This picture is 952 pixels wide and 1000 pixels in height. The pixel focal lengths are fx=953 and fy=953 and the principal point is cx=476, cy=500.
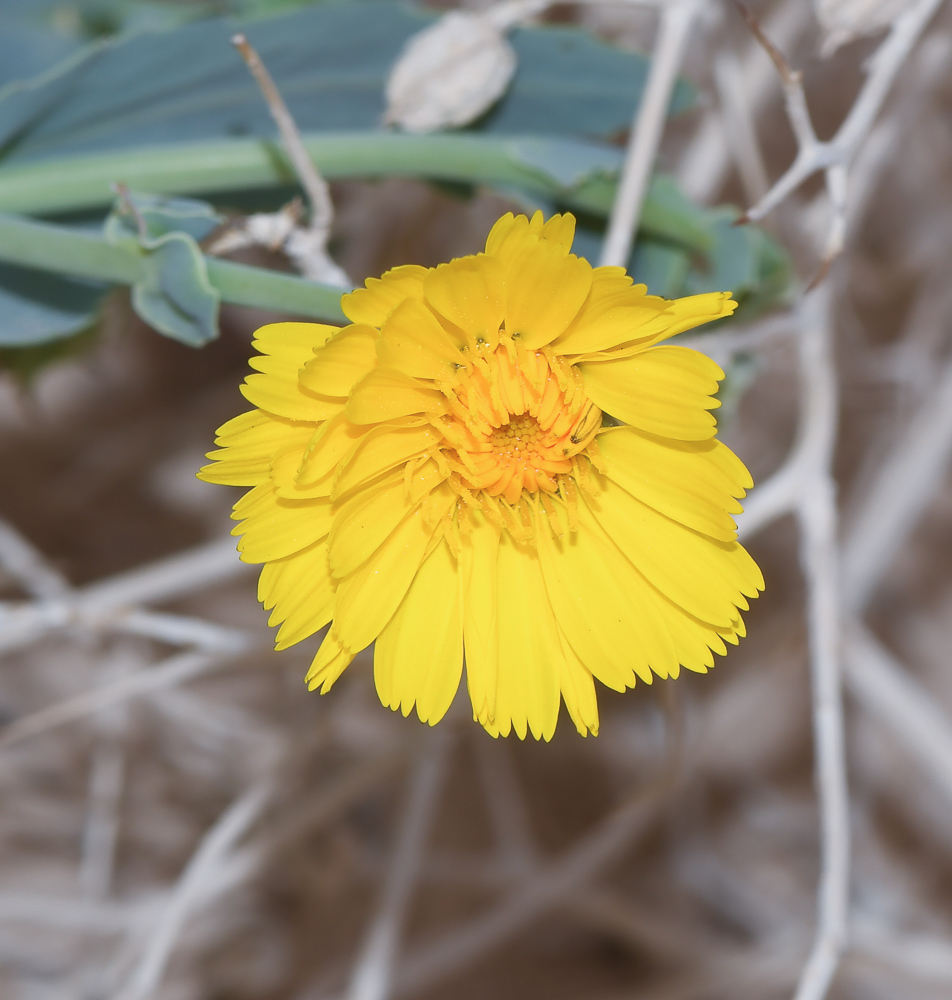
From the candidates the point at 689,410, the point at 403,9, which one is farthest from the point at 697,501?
the point at 403,9

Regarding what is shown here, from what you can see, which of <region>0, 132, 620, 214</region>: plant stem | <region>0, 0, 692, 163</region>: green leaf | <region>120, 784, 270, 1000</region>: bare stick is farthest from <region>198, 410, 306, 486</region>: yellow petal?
<region>120, 784, 270, 1000</region>: bare stick

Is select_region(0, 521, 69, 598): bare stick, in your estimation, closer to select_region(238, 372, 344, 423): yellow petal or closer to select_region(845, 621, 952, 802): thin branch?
select_region(238, 372, 344, 423): yellow petal

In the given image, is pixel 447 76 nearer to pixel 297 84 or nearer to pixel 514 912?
pixel 297 84

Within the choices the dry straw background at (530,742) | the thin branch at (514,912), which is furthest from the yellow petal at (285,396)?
the thin branch at (514,912)

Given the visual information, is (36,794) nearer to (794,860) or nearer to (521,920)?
(521,920)

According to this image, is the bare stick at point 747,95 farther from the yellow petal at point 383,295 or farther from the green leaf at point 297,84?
the yellow petal at point 383,295

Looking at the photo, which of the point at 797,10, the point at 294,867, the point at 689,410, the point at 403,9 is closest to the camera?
the point at 689,410
